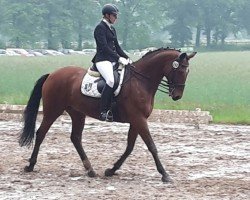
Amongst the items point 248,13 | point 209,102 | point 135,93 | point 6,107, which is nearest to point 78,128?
point 135,93

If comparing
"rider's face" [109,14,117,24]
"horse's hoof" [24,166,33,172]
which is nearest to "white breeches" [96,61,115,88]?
"rider's face" [109,14,117,24]

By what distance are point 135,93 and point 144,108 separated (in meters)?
0.27

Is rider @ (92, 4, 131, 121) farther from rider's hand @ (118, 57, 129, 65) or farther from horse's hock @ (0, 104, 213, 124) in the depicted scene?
horse's hock @ (0, 104, 213, 124)

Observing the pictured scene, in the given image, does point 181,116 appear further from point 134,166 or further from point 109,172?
point 109,172

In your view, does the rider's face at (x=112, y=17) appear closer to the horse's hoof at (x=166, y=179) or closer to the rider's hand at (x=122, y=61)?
the rider's hand at (x=122, y=61)

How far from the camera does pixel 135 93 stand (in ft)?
34.2

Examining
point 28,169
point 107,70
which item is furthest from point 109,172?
point 107,70

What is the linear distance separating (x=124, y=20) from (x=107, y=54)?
75495 millimetres

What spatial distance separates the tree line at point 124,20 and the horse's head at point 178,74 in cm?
7124

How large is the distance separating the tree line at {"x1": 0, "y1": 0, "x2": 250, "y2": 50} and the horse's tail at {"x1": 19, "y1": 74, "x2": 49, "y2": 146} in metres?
69.6

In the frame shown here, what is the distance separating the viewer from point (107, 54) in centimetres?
1059

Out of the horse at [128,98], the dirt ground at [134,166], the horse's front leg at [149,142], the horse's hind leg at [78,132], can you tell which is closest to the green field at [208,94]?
the dirt ground at [134,166]

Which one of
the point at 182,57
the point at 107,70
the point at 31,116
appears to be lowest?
the point at 31,116

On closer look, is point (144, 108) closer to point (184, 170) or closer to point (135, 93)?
point (135, 93)
